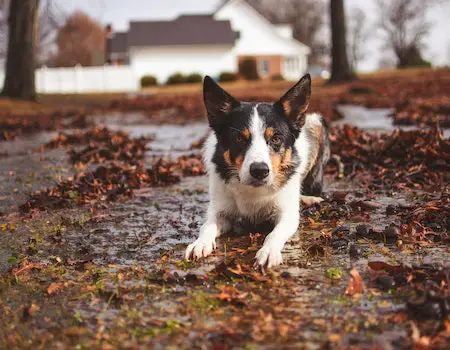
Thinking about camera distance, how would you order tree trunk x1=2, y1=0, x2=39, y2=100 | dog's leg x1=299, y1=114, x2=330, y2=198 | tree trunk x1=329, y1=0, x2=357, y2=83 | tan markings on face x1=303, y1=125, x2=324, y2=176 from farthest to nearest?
tree trunk x1=329, y1=0, x2=357, y2=83
tree trunk x1=2, y1=0, x2=39, y2=100
tan markings on face x1=303, y1=125, x2=324, y2=176
dog's leg x1=299, y1=114, x2=330, y2=198

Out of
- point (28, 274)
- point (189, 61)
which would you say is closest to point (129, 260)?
point (28, 274)

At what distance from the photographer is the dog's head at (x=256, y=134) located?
13.9ft

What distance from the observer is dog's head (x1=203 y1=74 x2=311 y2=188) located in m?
4.24

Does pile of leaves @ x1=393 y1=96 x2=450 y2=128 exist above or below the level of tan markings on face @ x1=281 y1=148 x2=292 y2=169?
below

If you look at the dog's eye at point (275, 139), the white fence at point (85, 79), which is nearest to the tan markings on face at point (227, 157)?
the dog's eye at point (275, 139)

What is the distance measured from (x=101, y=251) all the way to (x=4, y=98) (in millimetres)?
18066

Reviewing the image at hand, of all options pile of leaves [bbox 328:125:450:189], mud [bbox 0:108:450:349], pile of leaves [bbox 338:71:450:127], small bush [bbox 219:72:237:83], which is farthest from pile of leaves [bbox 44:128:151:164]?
small bush [bbox 219:72:237:83]

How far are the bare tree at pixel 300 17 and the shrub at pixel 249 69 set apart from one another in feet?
120

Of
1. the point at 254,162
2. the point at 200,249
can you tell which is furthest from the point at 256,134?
the point at 200,249

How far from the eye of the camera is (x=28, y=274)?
373cm

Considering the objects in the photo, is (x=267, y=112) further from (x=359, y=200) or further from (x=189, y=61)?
(x=189, y=61)

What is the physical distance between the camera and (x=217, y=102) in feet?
15.6

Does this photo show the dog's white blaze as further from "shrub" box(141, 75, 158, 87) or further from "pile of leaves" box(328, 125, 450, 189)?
"shrub" box(141, 75, 158, 87)

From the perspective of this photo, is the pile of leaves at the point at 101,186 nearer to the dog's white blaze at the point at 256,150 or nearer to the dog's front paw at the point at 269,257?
the dog's white blaze at the point at 256,150
